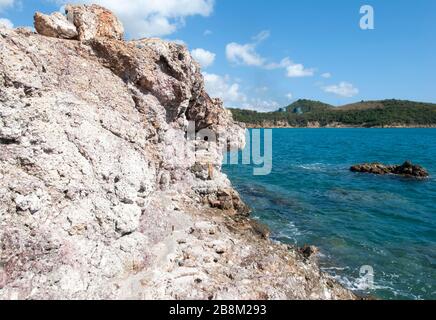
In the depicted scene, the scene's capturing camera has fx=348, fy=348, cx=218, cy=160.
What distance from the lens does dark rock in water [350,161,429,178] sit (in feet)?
145

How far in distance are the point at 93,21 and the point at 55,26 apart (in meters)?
1.89

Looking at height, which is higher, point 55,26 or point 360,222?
point 55,26

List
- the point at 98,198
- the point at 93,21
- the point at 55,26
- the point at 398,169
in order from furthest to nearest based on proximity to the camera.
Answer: the point at 398,169 → the point at 93,21 → the point at 55,26 → the point at 98,198

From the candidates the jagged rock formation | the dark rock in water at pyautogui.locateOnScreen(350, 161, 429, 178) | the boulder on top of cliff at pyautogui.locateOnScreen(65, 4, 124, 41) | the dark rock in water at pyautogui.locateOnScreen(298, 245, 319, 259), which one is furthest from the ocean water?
the boulder on top of cliff at pyautogui.locateOnScreen(65, 4, 124, 41)

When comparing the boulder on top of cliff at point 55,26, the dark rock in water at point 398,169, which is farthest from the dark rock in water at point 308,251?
the dark rock in water at point 398,169

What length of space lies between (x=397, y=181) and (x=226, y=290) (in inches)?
1443

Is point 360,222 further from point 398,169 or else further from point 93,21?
point 398,169

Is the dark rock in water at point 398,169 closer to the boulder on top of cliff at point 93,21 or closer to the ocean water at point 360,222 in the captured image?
the ocean water at point 360,222

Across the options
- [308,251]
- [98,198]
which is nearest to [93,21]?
[98,198]

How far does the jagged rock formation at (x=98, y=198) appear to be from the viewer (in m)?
9.78

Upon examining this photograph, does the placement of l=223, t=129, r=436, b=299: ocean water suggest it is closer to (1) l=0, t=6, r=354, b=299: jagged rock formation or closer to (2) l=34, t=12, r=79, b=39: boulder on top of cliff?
(1) l=0, t=6, r=354, b=299: jagged rock formation

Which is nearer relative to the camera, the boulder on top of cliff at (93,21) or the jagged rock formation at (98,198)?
the jagged rock formation at (98,198)

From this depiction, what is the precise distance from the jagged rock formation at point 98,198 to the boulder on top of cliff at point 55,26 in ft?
0.16

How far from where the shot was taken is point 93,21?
57.1ft
